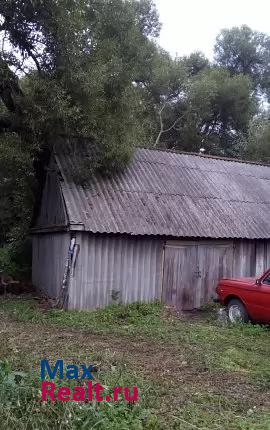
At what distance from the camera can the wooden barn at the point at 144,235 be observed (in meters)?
12.1

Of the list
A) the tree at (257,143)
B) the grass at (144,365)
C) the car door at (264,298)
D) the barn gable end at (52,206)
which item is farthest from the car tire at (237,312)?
the tree at (257,143)

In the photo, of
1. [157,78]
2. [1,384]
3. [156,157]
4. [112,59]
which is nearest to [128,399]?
[1,384]

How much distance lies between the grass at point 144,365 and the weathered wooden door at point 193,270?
0.92 meters

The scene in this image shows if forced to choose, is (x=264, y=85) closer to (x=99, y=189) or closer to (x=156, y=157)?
(x=156, y=157)

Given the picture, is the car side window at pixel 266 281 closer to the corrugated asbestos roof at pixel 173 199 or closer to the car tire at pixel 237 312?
the car tire at pixel 237 312

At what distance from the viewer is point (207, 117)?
103 feet

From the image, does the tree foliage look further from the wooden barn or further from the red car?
the red car

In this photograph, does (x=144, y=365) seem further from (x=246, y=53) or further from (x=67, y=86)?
(x=246, y=53)

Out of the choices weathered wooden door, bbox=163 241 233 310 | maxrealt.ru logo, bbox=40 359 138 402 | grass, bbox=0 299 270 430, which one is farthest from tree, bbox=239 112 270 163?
maxrealt.ru logo, bbox=40 359 138 402

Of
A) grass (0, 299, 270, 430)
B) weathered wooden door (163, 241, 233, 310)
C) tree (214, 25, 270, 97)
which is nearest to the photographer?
grass (0, 299, 270, 430)

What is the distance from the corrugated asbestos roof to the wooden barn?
0.12ft

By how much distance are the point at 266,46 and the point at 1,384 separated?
39.4 meters

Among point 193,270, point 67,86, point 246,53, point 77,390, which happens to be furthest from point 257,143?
point 77,390

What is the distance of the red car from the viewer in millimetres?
10320
